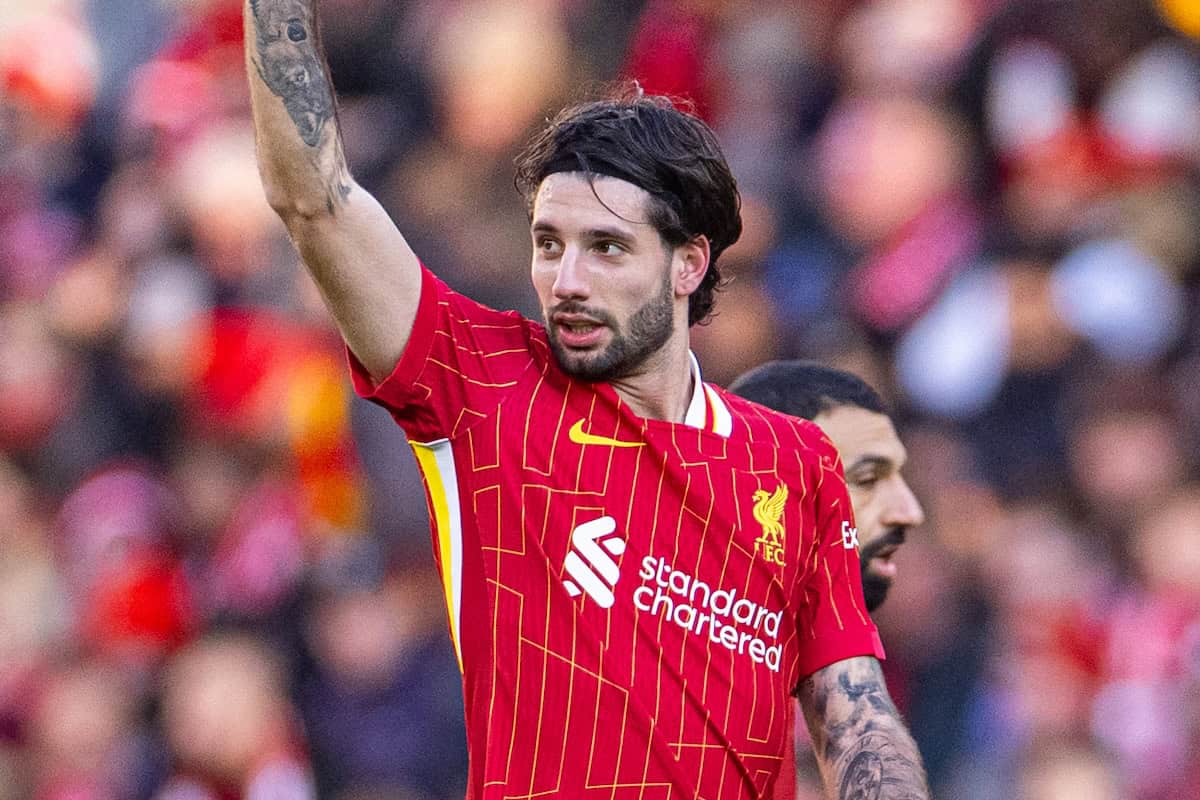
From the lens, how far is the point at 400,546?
273 inches

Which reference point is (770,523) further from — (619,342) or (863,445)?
(863,445)

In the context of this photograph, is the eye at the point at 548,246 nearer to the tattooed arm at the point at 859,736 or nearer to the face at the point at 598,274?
the face at the point at 598,274

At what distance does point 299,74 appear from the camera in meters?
3.05

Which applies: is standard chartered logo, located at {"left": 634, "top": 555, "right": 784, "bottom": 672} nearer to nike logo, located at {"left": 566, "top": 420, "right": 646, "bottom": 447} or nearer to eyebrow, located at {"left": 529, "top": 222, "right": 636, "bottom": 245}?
nike logo, located at {"left": 566, "top": 420, "right": 646, "bottom": 447}

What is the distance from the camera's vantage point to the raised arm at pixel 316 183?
303cm

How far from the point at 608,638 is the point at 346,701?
3381 millimetres

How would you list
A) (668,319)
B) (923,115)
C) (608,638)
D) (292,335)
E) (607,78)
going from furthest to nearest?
1. (607,78)
2. (292,335)
3. (923,115)
4. (668,319)
5. (608,638)

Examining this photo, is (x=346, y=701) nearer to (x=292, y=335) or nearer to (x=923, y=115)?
(x=292, y=335)

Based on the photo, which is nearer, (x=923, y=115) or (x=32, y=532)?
(x=923, y=115)

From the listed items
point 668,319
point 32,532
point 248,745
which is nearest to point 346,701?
point 248,745

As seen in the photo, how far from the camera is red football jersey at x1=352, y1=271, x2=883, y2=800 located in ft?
10.5

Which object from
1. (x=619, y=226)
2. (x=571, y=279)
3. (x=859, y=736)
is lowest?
(x=859, y=736)

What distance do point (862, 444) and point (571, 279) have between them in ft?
3.72

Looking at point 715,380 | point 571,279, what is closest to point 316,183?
point 571,279
